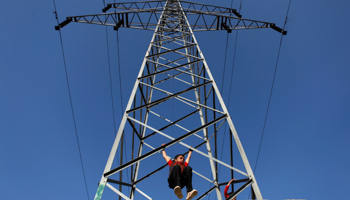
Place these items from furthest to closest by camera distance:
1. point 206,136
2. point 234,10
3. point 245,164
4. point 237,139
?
point 234,10
point 206,136
point 237,139
point 245,164

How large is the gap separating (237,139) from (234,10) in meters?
15.1

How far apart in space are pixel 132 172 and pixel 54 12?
650 centimetres

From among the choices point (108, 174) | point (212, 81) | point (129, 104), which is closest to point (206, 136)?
point (212, 81)

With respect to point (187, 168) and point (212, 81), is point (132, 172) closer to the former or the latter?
point (187, 168)

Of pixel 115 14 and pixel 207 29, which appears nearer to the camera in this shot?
pixel 115 14

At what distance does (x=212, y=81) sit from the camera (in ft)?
19.3

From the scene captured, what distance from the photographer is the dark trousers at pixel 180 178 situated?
4281 millimetres

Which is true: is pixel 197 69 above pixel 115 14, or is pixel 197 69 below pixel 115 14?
below

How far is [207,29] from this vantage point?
11.1 m

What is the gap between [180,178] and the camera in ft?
14.3

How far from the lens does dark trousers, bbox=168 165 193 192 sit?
428cm

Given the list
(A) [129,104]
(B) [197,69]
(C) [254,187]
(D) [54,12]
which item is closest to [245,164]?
(C) [254,187]

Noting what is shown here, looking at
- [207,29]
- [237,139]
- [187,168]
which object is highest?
[207,29]

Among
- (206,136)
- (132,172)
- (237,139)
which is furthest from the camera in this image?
(206,136)
